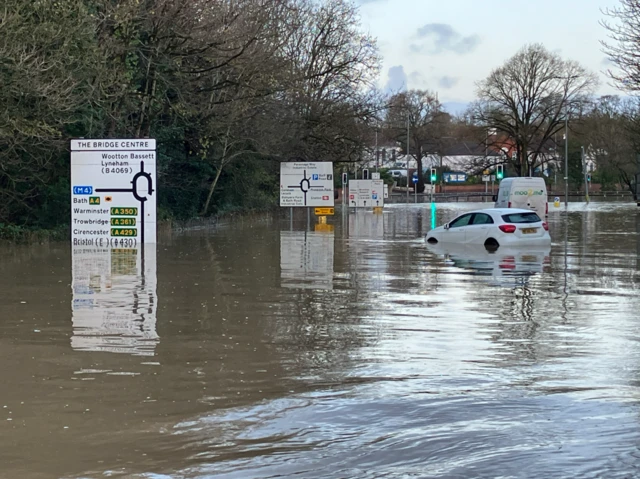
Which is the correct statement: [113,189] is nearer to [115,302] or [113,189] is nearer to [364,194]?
[115,302]

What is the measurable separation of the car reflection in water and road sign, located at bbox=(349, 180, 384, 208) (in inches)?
1299

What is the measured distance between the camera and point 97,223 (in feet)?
74.6

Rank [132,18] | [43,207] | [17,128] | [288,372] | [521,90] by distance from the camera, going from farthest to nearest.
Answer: [521,90] → [43,207] → [132,18] → [17,128] → [288,372]

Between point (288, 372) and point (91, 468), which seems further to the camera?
point (288, 372)

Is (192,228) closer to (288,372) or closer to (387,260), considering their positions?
(387,260)

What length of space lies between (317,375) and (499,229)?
57.2 ft

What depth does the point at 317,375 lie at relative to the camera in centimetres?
887

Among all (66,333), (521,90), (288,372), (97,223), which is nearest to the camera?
(288,372)

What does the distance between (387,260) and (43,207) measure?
42.4 ft

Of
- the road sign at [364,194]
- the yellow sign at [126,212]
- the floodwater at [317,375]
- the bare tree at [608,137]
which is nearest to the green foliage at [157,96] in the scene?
the yellow sign at [126,212]

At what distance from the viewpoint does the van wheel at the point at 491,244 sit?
25.4 metres

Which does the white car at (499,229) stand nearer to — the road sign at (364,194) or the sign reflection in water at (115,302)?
the sign reflection in water at (115,302)

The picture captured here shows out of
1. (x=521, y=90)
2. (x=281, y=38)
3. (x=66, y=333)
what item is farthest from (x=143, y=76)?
(x=521, y=90)

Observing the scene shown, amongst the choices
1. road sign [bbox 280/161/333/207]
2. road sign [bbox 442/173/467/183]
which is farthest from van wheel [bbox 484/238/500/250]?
road sign [bbox 442/173/467/183]
